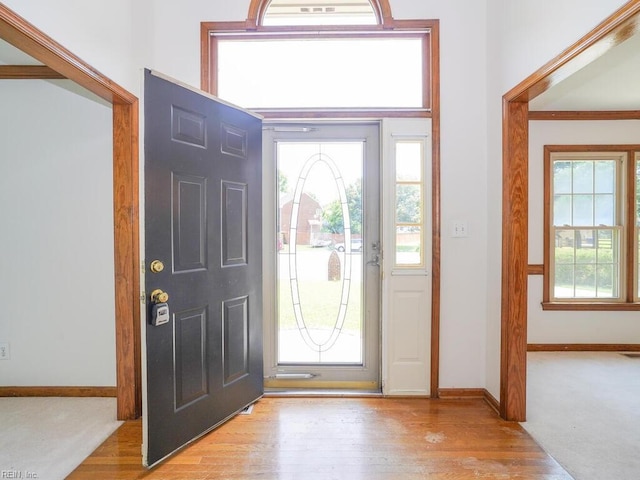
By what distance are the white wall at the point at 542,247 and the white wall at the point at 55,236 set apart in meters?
4.24

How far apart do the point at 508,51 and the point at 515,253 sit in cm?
138

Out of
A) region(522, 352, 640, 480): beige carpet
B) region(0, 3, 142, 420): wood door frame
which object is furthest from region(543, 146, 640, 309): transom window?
region(0, 3, 142, 420): wood door frame

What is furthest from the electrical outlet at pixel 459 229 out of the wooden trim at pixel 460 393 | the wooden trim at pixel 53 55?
the wooden trim at pixel 53 55

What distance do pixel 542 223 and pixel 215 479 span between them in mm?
3965

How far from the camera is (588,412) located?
8.19ft

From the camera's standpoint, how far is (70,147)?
2695 mm

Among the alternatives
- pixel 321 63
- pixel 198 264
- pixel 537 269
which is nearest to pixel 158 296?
pixel 198 264

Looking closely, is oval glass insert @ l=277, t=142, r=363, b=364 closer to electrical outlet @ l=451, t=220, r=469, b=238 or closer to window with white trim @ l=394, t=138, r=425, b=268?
window with white trim @ l=394, t=138, r=425, b=268

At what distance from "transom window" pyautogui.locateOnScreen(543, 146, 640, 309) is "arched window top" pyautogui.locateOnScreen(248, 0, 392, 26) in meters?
2.65

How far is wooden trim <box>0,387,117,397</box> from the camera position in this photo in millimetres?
2703

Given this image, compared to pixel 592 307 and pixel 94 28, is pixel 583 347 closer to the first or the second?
pixel 592 307

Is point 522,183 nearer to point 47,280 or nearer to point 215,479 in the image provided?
point 215,479

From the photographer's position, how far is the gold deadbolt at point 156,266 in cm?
187

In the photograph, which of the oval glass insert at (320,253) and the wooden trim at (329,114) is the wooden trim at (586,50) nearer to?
the wooden trim at (329,114)
